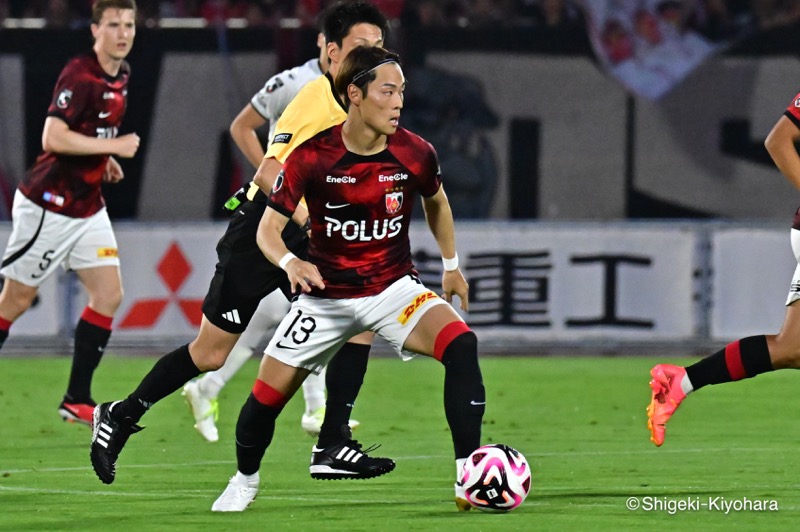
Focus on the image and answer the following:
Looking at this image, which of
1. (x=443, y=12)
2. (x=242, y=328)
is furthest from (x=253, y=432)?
(x=443, y=12)

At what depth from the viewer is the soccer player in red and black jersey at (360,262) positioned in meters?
6.36

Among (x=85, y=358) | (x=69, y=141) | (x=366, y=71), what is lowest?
(x=85, y=358)

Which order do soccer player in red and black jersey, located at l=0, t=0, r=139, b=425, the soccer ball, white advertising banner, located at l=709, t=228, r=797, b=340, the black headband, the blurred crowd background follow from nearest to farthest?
1. the soccer ball
2. the black headband
3. soccer player in red and black jersey, located at l=0, t=0, r=139, b=425
4. white advertising banner, located at l=709, t=228, r=797, b=340
5. the blurred crowd background

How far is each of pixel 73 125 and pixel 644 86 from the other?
846 cm

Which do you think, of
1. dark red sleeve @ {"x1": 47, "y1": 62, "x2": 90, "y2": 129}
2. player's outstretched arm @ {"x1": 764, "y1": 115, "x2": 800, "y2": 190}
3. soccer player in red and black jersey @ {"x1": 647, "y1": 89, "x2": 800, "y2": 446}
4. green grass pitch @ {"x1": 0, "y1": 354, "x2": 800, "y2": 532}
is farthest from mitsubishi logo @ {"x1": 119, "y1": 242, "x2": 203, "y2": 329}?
player's outstretched arm @ {"x1": 764, "y1": 115, "x2": 800, "y2": 190}

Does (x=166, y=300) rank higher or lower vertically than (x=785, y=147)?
lower

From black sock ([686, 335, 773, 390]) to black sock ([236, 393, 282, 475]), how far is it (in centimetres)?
204

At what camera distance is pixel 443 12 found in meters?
16.8

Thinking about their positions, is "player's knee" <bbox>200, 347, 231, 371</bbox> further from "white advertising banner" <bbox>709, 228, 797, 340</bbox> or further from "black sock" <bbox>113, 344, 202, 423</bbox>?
"white advertising banner" <bbox>709, 228, 797, 340</bbox>

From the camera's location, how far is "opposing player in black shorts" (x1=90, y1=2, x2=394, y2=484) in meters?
7.20

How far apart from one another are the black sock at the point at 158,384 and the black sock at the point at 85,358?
204 cm

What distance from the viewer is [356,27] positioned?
285 inches

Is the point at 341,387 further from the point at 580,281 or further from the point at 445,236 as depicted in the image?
the point at 580,281

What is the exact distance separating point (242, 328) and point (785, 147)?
8.37 ft
